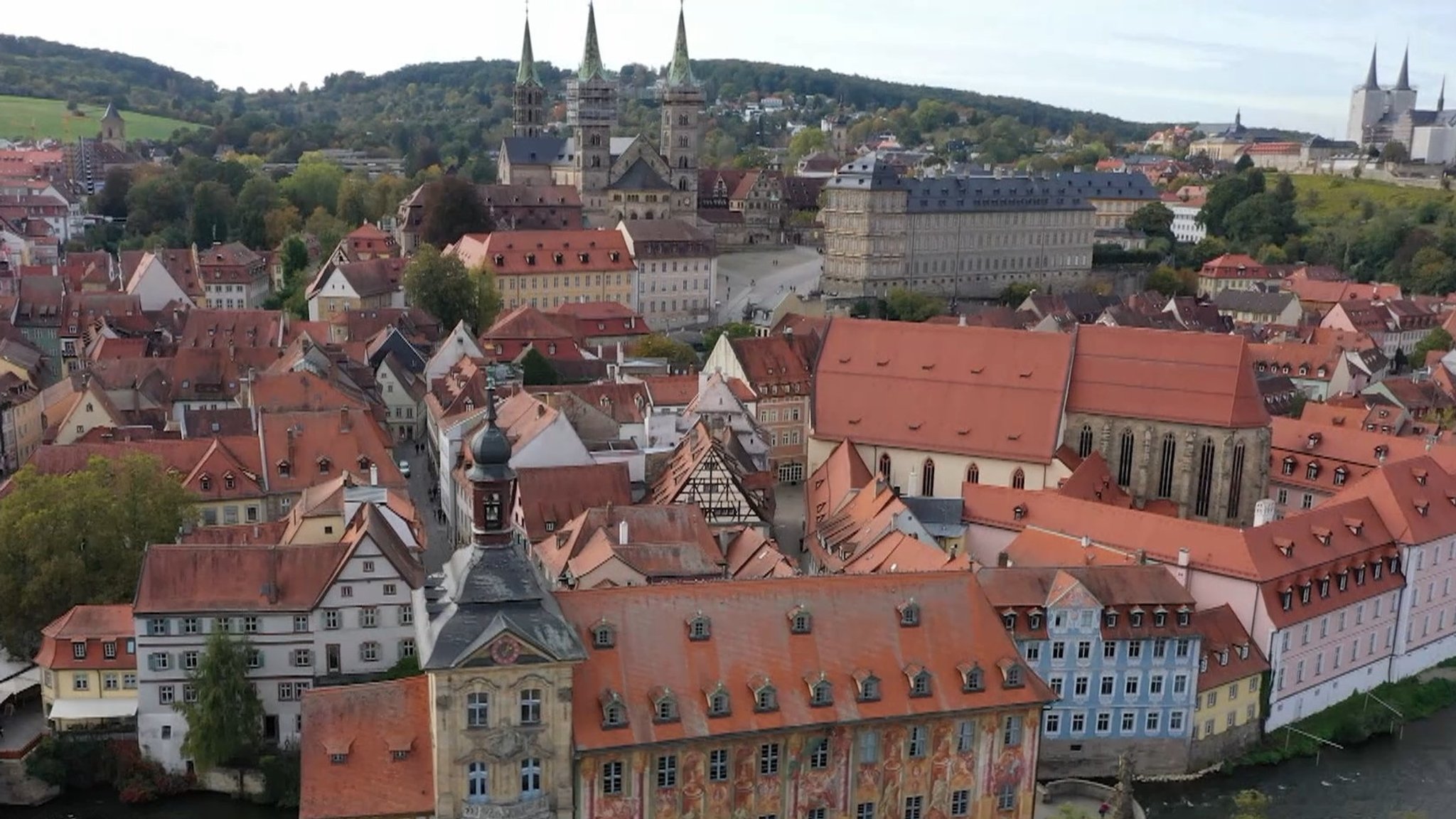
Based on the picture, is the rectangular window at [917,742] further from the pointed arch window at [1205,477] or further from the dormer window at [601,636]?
the pointed arch window at [1205,477]

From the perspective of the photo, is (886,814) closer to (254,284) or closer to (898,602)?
(898,602)

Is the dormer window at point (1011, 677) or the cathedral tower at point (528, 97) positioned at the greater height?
the cathedral tower at point (528, 97)

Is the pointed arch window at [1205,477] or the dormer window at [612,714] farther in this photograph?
the pointed arch window at [1205,477]

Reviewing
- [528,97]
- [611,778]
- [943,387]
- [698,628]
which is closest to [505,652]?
[611,778]

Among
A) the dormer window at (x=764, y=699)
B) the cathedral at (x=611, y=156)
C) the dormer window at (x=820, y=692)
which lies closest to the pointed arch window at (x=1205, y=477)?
the dormer window at (x=820, y=692)

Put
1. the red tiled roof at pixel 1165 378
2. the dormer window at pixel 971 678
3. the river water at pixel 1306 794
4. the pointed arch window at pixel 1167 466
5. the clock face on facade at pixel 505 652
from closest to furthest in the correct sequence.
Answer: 1. the clock face on facade at pixel 505 652
2. the dormer window at pixel 971 678
3. the river water at pixel 1306 794
4. the red tiled roof at pixel 1165 378
5. the pointed arch window at pixel 1167 466

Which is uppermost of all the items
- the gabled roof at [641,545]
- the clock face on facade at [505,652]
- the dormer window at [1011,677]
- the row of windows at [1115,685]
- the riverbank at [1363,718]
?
the clock face on facade at [505,652]

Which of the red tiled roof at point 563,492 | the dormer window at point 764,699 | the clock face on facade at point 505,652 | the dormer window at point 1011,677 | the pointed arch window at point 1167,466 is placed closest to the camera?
the clock face on facade at point 505,652
